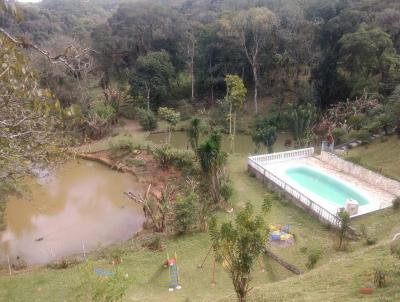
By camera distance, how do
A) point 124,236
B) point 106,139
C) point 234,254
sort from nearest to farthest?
point 234,254
point 124,236
point 106,139

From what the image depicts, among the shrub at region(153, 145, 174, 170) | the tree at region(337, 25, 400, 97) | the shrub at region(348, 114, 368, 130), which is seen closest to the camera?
the shrub at region(153, 145, 174, 170)

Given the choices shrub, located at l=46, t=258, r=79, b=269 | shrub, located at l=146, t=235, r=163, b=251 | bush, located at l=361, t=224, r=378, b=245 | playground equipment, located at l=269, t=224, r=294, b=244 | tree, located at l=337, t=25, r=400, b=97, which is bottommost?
shrub, located at l=46, t=258, r=79, b=269

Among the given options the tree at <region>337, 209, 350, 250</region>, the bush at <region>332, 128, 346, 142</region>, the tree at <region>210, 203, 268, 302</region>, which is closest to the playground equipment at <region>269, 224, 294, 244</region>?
the tree at <region>337, 209, 350, 250</region>

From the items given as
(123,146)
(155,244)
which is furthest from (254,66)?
(155,244)

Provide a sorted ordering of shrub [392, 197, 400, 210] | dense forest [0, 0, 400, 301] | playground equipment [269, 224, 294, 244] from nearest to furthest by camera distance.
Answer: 1. dense forest [0, 0, 400, 301]
2. playground equipment [269, 224, 294, 244]
3. shrub [392, 197, 400, 210]

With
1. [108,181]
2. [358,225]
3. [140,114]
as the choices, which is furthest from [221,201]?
[140,114]

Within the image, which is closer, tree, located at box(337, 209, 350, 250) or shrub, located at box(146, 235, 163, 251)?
tree, located at box(337, 209, 350, 250)

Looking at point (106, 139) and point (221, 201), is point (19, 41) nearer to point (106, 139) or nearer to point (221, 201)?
point (221, 201)

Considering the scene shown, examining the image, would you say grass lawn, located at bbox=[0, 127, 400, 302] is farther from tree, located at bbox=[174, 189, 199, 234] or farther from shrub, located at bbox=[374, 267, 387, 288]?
tree, located at bbox=[174, 189, 199, 234]
